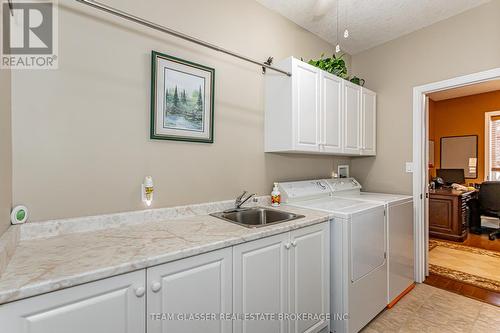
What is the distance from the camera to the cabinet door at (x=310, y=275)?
1.55m

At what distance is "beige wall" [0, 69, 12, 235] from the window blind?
22.6ft

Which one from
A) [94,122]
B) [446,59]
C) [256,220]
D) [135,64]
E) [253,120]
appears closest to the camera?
[94,122]

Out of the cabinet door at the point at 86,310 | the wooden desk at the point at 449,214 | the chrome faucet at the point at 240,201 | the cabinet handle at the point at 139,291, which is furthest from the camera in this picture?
the wooden desk at the point at 449,214

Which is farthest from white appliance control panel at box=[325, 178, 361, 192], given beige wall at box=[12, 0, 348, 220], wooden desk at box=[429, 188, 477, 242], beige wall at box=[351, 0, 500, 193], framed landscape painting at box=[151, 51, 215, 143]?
wooden desk at box=[429, 188, 477, 242]

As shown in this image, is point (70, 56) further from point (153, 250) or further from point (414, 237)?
point (414, 237)

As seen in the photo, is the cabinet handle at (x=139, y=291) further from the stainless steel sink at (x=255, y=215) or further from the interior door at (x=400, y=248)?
the interior door at (x=400, y=248)

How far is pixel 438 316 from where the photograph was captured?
6.71ft

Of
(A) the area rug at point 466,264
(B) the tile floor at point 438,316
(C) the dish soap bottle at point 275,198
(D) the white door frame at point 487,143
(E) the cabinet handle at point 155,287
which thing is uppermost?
(D) the white door frame at point 487,143

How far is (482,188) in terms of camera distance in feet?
13.2

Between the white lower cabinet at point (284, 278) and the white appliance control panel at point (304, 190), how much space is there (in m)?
0.54

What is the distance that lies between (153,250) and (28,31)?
4.33 ft

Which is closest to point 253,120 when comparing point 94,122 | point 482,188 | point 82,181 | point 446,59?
point 94,122

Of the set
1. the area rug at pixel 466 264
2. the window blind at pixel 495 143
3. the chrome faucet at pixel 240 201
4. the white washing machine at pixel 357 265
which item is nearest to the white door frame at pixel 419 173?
the area rug at pixel 466 264

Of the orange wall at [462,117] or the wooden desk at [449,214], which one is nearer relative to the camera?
the wooden desk at [449,214]
